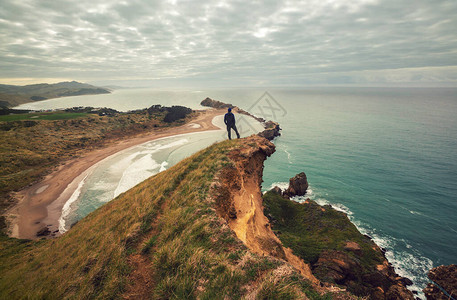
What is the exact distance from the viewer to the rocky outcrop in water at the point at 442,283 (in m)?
15.3

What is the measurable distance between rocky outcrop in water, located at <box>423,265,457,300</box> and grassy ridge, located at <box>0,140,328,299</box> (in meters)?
21.6

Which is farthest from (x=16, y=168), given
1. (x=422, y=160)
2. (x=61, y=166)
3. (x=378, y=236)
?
(x=422, y=160)

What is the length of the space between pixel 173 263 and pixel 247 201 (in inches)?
246

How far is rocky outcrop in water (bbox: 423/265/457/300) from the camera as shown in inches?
602

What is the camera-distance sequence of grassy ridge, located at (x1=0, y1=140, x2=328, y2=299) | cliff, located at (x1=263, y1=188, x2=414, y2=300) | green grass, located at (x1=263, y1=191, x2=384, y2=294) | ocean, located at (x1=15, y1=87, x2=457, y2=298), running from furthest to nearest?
ocean, located at (x1=15, y1=87, x2=457, y2=298) → green grass, located at (x1=263, y1=191, x2=384, y2=294) → cliff, located at (x1=263, y1=188, x2=414, y2=300) → grassy ridge, located at (x1=0, y1=140, x2=328, y2=299)

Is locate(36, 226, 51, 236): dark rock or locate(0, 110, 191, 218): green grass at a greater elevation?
locate(0, 110, 191, 218): green grass

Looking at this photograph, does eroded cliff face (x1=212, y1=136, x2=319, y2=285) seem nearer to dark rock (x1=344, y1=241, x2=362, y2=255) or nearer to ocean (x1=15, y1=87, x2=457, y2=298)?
dark rock (x1=344, y1=241, x2=362, y2=255)

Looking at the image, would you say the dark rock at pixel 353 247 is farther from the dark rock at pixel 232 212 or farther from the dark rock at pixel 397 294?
the dark rock at pixel 232 212

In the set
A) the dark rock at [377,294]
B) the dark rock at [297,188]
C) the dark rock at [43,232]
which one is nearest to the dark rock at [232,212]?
the dark rock at [377,294]

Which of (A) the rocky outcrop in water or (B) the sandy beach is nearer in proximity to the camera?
(A) the rocky outcrop in water

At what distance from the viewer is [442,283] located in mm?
15812

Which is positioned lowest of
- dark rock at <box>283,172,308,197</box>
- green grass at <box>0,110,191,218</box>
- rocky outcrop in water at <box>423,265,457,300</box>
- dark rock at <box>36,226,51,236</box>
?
rocky outcrop in water at <box>423,265,457,300</box>

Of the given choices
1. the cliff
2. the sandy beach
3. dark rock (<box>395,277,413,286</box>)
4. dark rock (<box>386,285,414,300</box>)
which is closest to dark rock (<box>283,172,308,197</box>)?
the cliff

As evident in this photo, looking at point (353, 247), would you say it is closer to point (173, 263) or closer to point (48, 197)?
point (173, 263)
